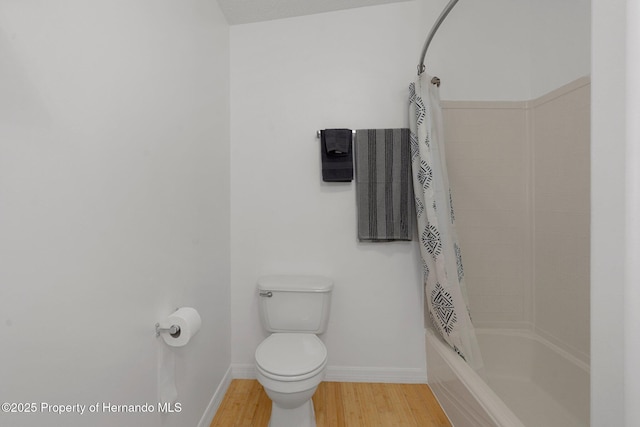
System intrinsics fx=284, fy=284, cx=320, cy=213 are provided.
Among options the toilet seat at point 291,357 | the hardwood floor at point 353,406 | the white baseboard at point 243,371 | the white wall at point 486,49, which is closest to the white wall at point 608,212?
the toilet seat at point 291,357

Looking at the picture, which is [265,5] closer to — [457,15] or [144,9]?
[144,9]

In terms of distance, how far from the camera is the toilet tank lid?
1.63m

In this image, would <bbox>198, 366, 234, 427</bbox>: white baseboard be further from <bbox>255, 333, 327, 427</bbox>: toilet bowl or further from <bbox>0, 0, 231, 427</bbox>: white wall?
<bbox>255, 333, 327, 427</bbox>: toilet bowl

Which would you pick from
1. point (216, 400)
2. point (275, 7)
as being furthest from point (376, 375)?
point (275, 7)

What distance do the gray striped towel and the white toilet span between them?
46 centimetres

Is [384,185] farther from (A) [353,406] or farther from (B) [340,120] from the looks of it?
(A) [353,406]

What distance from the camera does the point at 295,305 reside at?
5.39ft

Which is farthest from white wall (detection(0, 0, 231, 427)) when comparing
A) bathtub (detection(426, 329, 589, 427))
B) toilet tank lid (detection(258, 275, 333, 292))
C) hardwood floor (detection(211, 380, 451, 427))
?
bathtub (detection(426, 329, 589, 427))

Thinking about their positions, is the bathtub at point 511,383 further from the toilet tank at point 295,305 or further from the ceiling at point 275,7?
the ceiling at point 275,7

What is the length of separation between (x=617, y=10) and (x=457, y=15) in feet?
5.27

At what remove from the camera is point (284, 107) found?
5.88 ft

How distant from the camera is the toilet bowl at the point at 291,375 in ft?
3.94

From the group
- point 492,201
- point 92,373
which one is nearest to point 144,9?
point 92,373

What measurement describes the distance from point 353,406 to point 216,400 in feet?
2.44
